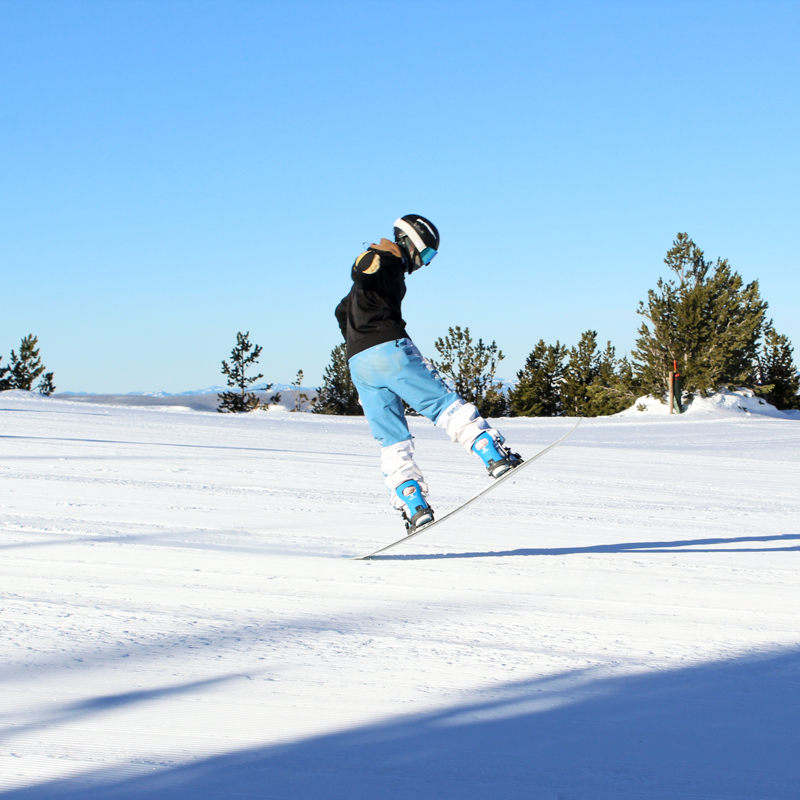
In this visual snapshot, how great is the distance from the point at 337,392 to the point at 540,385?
13.4 m

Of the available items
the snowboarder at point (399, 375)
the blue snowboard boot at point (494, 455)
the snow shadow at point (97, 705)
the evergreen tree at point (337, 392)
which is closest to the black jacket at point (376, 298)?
the snowboarder at point (399, 375)

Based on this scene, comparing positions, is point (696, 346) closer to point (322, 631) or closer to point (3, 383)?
point (322, 631)

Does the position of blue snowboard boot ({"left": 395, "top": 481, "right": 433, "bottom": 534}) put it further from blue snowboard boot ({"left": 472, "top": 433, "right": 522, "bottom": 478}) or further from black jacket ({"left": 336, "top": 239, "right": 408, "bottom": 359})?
black jacket ({"left": 336, "top": 239, "right": 408, "bottom": 359})

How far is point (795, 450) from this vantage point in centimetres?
1383

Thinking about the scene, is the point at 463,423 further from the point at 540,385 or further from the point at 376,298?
the point at 540,385

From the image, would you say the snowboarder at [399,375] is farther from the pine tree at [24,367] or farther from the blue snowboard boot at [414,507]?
the pine tree at [24,367]

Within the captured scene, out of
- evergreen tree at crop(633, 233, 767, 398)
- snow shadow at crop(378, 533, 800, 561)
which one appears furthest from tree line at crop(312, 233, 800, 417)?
snow shadow at crop(378, 533, 800, 561)

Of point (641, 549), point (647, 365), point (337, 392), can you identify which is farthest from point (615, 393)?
point (641, 549)

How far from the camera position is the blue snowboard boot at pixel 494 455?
3.95 meters

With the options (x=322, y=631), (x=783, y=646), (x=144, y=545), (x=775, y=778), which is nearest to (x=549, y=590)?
(x=783, y=646)

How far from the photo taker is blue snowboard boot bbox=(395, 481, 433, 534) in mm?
3936

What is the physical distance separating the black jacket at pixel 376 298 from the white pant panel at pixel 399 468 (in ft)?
1.90

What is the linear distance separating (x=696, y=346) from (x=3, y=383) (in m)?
46.6

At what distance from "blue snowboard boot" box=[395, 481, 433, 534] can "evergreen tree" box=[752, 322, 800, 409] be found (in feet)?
147
